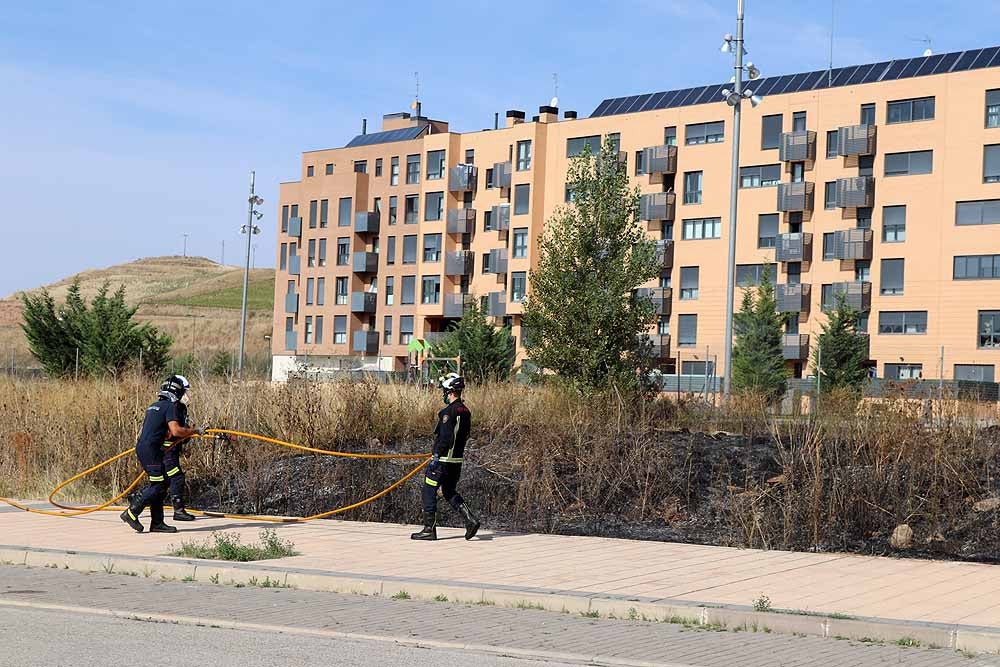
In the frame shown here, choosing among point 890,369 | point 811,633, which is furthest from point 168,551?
point 890,369

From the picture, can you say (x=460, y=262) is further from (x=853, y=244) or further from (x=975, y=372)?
(x=975, y=372)

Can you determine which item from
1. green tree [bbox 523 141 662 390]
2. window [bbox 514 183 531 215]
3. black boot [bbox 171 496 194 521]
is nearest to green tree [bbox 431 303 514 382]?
window [bbox 514 183 531 215]

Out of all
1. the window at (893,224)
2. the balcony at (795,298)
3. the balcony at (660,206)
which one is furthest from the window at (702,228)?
the window at (893,224)

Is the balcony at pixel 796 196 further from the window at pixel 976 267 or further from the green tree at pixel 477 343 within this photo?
the green tree at pixel 477 343

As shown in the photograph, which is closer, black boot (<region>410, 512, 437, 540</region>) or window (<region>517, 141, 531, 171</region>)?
black boot (<region>410, 512, 437, 540</region>)

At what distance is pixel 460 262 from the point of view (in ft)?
262

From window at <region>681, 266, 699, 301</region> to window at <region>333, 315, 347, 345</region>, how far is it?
2663cm

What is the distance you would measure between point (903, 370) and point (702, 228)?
44.7 feet

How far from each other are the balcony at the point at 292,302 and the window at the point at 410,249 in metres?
10.8

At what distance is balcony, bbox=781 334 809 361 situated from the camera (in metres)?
63.9

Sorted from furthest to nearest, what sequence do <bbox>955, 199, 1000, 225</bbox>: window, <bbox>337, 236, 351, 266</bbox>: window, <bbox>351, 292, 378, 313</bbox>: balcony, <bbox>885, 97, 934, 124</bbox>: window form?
<bbox>337, 236, 351, 266</bbox>: window → <bbox>351, 292, 378, 313</bbox>: balcony → <bbox>885, 97, 934, 124</bbox>: window → <bbox>955, 199, 1000, 225</bbox>: window

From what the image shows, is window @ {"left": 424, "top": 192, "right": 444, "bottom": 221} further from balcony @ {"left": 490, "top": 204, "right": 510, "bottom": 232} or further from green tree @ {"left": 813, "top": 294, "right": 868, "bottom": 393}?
green tree @ {"left": 813, "top": 294, "right": 868, "bottom": 393}

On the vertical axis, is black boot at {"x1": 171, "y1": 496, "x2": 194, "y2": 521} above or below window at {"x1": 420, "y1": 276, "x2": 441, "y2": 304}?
below

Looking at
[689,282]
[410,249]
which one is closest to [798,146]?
[689,282]
